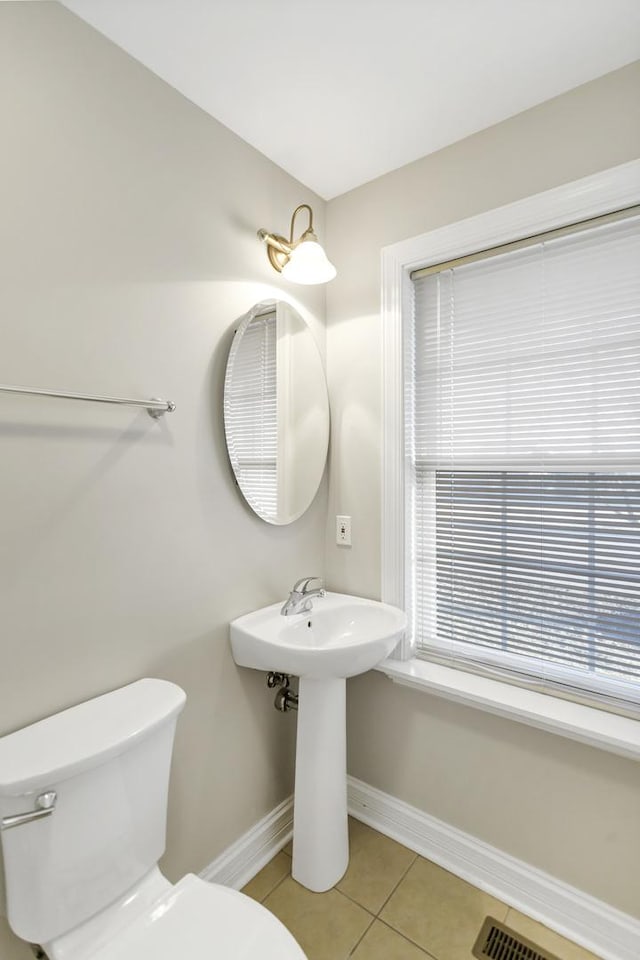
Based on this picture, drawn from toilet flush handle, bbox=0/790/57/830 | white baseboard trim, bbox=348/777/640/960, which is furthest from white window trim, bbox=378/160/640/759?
toilet flush handle, bbox=0/790/57/830

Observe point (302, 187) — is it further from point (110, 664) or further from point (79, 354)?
point (110, 664)

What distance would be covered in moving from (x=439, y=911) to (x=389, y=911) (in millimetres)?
151

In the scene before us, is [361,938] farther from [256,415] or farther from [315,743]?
[256,415]

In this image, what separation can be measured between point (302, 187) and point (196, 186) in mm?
562

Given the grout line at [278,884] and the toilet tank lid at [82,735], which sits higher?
the toilet tank lid at [82,735]

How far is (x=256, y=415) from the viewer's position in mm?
1599

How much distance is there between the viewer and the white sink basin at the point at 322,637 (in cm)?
135

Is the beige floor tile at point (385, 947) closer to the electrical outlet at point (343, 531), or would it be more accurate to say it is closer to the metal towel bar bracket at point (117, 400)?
the electrical outlet at point (343, 531)

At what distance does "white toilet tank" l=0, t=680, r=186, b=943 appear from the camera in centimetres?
91

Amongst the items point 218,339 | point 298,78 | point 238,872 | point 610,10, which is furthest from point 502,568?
point 298,78

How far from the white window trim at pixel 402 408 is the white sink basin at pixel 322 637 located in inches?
5.5

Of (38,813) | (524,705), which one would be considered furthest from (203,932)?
(524,705)

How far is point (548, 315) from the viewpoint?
4.82 ft

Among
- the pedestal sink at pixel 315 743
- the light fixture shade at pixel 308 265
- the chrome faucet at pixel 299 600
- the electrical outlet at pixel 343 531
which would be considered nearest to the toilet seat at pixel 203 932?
the pedestal sink at pixel 315 743
